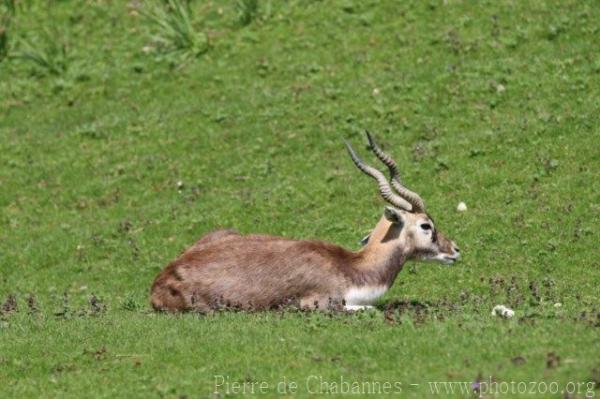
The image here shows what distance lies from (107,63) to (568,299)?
14.9 meters

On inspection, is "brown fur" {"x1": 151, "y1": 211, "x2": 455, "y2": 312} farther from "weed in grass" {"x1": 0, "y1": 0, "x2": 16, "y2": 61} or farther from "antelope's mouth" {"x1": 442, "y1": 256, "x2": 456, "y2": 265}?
"weed in grass" {"x1": 0, "y1": 0, "x2": 16, "y2": 61}

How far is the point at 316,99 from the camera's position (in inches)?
954

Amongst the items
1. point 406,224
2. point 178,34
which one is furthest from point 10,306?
point 178,34

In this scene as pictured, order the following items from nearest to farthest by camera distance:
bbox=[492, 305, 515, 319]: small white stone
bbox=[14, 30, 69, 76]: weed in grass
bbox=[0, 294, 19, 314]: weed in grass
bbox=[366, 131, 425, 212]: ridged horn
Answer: bbox=[492, 305, 515, 319]: small white stone < bbox=[366, 131, 425, 212]: ridged horn < bbox=[0, 294, 19, 314]: weed in grass < bbox=[14, 30, 69, 76]: weed in grass

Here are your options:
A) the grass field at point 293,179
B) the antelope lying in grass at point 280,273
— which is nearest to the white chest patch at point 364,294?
the antelope lying in grass at point 280,273

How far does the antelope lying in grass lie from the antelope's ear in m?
0.01

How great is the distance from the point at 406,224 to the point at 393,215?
0.35 meters

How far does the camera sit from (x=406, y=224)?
16.5 metres

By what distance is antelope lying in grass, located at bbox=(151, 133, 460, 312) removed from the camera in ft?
51.7

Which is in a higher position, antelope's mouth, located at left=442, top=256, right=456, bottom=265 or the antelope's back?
the antelope's back

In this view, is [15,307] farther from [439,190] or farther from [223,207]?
[439,190]

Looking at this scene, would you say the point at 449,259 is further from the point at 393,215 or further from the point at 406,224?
the point at 393,215

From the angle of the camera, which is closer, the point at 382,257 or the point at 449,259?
the point at 382,257

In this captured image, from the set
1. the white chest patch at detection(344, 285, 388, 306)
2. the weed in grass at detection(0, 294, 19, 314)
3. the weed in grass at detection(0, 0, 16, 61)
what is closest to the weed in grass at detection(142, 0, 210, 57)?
the weed in grass at detection(0, 0, 16, 61)
